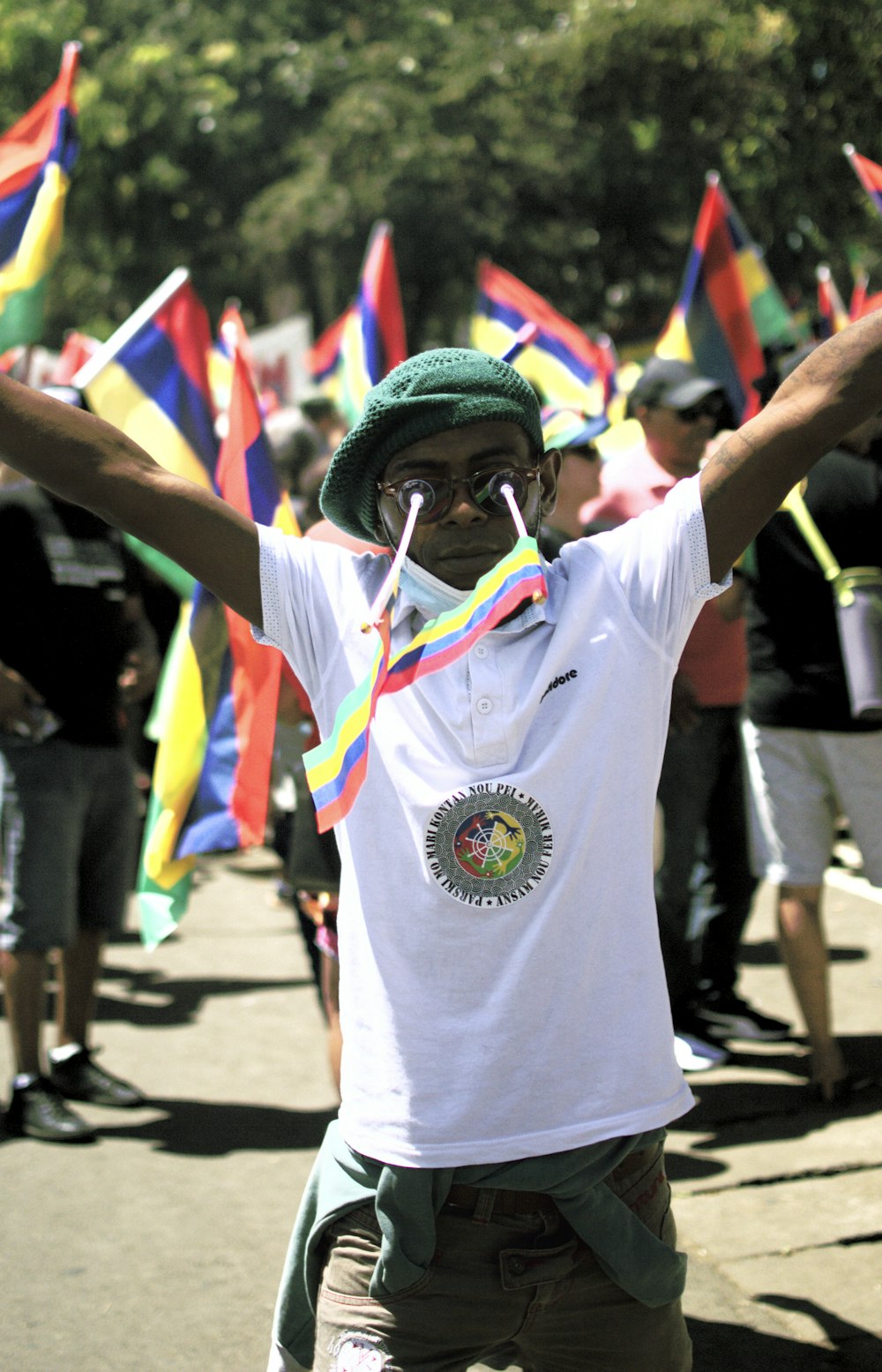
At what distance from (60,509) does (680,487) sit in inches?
119

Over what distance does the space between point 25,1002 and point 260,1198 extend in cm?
98

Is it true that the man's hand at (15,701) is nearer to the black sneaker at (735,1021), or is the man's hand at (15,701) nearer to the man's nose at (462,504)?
the black sneaker at (735,1021)

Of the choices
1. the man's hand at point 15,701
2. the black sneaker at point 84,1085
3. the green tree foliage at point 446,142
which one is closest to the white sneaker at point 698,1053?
the black sneaker at point 84,1085

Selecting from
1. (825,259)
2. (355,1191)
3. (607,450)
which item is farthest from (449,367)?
(825,259)

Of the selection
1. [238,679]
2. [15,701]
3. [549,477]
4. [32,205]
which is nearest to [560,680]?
[549,477]

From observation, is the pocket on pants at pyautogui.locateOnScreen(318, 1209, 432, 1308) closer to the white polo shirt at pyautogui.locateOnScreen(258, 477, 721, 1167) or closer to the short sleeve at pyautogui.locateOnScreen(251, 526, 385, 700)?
the white polo shirt at pyautogui.locateOnScreen(258, 477, 721, 1167)

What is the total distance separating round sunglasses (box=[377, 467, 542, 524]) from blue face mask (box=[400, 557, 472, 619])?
0.23 feet

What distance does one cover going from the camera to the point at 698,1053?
196 inches

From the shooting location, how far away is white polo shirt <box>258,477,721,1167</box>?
200 centimetres

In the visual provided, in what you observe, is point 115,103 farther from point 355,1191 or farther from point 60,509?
point 355,1191

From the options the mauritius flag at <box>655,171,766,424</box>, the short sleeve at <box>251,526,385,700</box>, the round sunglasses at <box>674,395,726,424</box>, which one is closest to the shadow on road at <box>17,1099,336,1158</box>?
the round sunglasses at <box>674,395,726,424</box>

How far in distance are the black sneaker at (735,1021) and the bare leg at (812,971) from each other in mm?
550

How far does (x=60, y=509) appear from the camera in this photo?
4805mm

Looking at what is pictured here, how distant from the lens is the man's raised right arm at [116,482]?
6.86 ft
